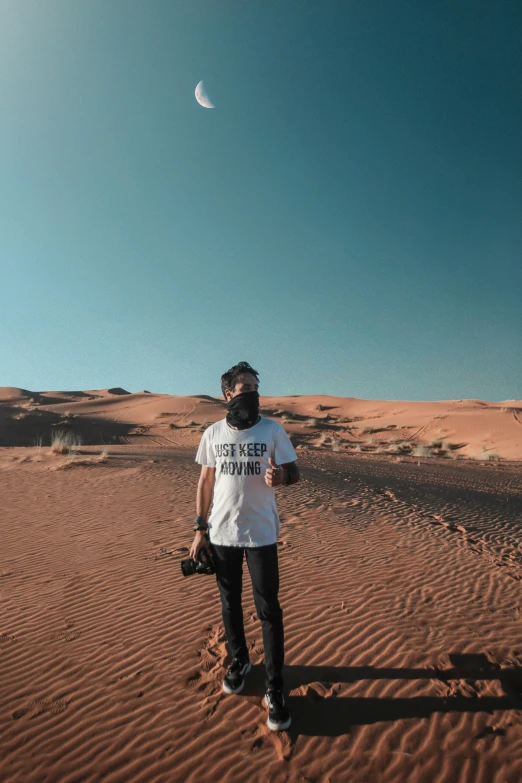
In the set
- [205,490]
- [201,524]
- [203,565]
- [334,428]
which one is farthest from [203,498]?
[334,428]

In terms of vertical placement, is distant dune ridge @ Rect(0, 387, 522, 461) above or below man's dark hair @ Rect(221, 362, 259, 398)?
below

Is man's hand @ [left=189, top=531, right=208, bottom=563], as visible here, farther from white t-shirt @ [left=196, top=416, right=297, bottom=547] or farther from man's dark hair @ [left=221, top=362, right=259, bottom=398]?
man's dark hair @ [left=221, top=362, right=259, bottom=398]

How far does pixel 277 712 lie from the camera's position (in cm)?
276

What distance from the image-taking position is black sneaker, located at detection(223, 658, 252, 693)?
10.2 feet

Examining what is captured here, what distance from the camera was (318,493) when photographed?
10.5 metres

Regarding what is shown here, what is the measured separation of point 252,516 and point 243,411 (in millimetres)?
692

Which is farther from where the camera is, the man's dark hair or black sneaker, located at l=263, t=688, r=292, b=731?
the man's dark hair

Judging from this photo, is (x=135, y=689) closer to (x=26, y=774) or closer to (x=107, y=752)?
(x=107, y=752)

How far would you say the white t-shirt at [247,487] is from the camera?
2750mm

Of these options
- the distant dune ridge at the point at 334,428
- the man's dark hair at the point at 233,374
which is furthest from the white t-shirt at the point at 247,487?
the distant dune ridge at the point at 334,428

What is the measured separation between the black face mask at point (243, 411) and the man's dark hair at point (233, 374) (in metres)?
0.19

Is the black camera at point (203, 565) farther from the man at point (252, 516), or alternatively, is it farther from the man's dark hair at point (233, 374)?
the man's dark hair at point (233, 374)

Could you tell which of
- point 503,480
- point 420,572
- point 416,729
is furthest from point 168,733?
point 503,480

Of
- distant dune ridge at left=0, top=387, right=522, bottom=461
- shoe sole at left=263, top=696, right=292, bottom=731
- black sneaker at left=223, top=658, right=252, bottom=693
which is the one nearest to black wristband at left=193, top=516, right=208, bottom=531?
black sneaker at left=223, top=658, right=252, bottom=693
